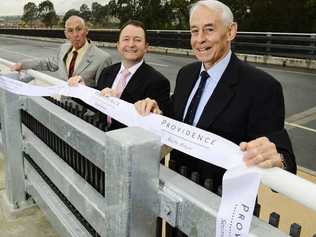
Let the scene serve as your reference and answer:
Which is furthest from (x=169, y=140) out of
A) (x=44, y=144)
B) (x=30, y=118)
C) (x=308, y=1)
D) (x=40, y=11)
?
(x=40, y=11)

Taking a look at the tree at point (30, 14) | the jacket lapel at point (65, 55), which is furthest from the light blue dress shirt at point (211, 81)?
the tree at point (30, 14)

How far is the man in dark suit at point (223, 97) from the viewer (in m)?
2.23

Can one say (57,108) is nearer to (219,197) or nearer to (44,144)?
(44,144)

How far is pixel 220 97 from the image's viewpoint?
2326 millimetres

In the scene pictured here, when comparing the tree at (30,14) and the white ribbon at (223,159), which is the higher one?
the tree at (30,14)

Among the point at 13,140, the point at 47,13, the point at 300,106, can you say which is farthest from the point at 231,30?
the point at 47,13

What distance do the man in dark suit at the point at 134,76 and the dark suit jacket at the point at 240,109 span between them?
0.84 m

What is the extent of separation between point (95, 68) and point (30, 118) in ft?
4.66

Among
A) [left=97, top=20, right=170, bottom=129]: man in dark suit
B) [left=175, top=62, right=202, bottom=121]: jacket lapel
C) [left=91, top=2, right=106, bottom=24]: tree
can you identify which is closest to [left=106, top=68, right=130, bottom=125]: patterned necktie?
[left=97, top=20, right=170, bottom=129]: man in dark suit

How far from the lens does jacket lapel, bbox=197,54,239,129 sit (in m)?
2.31

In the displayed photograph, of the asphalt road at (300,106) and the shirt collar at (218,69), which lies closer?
A: the shirt collar at (218,69)

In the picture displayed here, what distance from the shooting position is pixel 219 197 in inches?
61.6

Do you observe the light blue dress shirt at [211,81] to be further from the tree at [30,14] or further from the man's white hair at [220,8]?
the tree at [30,14]

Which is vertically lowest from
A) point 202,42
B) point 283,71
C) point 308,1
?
point 283,71
